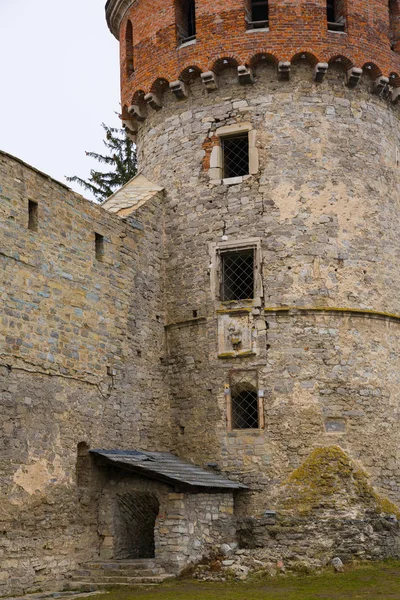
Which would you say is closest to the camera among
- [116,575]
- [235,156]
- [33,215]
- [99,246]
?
[116,575]

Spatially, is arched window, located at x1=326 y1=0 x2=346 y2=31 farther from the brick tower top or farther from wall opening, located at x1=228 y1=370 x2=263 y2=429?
wall opening, located at x1=228 y1=370 x2=263 y2=429

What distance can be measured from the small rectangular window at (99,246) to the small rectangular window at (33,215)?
153 cm

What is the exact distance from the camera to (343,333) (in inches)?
592

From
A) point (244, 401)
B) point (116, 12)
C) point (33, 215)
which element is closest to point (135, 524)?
point (244, 401)

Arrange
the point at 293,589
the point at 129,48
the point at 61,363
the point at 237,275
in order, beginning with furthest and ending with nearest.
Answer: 1. the point at 129,48
2. the point at 237,275
3. the point at 61,363
4. the point at 293,589

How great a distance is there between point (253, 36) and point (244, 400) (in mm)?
6636

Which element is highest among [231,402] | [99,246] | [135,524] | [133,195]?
[133,195]

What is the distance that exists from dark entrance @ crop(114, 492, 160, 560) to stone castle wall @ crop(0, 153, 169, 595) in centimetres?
45

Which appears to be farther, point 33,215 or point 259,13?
point 259,13

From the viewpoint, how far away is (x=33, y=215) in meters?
13.4

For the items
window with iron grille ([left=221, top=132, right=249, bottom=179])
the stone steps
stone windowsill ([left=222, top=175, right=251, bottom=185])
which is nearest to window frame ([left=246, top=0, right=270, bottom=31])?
window with iron grille ([left=221, top=132, right=249, bottom=179])

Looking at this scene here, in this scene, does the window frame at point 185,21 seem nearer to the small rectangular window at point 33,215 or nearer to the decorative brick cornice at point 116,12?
the decorative brick cornice at point 116,12

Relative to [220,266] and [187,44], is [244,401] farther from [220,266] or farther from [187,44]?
[187,44]

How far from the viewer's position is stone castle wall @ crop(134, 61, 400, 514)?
48.4 ft
